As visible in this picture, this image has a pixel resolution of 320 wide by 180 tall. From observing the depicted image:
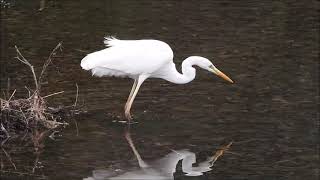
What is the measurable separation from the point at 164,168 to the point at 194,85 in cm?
318

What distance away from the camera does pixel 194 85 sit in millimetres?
11492

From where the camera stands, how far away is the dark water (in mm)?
8805

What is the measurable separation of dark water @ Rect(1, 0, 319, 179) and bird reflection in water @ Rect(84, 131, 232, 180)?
0.37ft

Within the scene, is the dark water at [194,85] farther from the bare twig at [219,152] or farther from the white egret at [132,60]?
the white egret at [132,60]

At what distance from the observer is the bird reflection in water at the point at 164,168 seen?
8.17 m

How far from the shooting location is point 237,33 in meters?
14.5

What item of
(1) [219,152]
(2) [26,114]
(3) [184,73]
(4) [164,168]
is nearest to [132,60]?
(3) [184,73]

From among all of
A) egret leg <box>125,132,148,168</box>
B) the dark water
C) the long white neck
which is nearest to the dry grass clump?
the dark water

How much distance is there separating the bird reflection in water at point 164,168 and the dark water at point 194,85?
11cm

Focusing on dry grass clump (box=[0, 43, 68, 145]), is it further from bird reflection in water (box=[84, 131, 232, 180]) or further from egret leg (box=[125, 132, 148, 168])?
bird reflection in water (box=[84, 131, 232, 180])

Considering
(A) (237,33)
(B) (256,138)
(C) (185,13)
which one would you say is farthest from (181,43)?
(B) (256,138)

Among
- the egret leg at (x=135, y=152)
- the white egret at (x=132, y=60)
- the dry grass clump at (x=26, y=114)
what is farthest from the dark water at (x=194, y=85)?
the white egret at (x=132, y=60)

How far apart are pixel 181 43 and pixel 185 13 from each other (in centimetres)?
260

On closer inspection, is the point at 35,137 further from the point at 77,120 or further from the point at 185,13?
the point at 185,13
